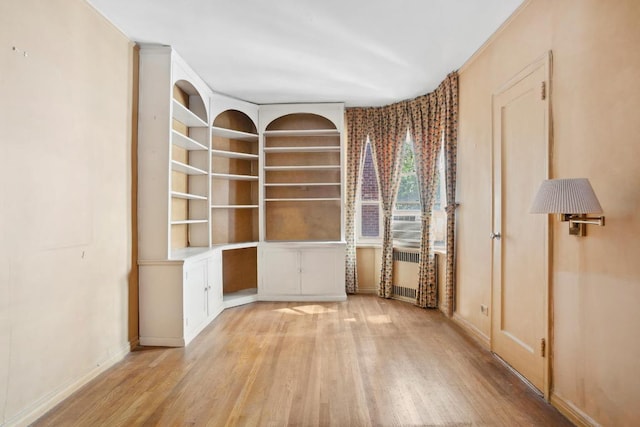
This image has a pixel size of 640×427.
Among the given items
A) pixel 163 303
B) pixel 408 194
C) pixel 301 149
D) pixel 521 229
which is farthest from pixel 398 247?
pixel 163 303

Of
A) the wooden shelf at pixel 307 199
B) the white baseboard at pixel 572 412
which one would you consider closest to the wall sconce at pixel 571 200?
the white baseboard at pixel 572 412

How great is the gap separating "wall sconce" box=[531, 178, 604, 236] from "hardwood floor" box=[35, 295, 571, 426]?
1.27 meters

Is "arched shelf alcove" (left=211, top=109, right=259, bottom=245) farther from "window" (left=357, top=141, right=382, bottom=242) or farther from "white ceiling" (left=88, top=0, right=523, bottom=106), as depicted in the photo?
"window" (left=357, top=141, right=382, bottom=242)

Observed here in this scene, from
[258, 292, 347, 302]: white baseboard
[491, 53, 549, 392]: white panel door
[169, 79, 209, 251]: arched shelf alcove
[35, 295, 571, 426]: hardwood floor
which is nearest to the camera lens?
[35, 295, 571, 426]: hardwood floor

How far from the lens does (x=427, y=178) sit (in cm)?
473

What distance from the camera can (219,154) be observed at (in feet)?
16.1

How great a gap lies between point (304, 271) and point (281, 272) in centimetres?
34

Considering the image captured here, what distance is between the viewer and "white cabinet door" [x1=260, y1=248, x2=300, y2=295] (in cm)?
507

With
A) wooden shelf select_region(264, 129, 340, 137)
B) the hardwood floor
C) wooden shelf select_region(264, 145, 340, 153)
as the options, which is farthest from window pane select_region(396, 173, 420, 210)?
the hardwood floor

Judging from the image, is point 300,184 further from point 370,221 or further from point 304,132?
point 370,221

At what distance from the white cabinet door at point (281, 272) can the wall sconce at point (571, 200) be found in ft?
11.5

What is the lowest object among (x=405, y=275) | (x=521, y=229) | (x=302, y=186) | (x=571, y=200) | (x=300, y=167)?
(x=405, y=275)

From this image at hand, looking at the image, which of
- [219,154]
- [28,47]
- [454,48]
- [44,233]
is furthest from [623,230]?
[219,154]

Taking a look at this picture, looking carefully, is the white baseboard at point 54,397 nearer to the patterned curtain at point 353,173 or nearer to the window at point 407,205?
the patterned curtain at point 353,173
